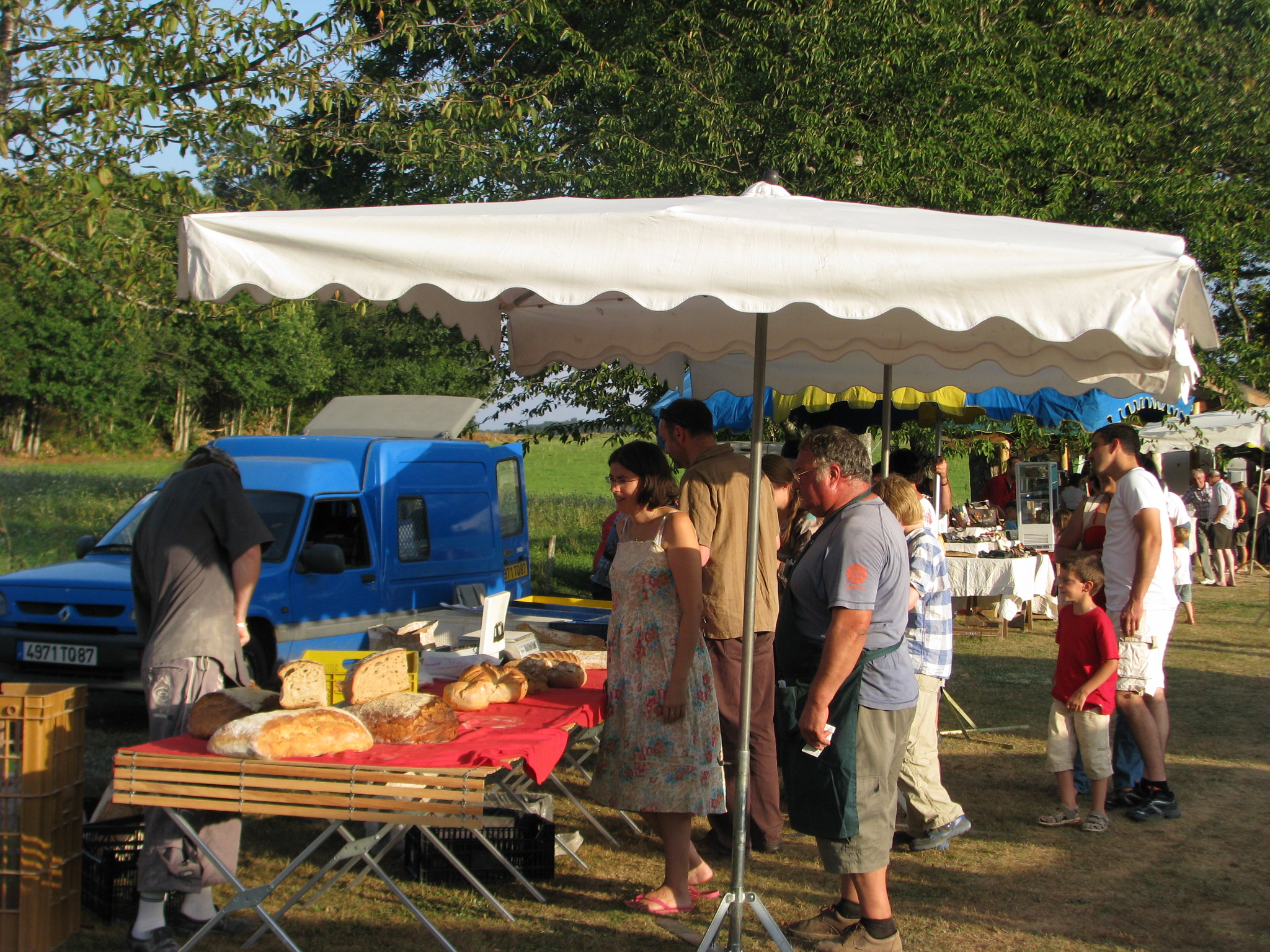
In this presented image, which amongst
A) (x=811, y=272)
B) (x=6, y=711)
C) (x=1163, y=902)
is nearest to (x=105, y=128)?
(x=6, y=711)

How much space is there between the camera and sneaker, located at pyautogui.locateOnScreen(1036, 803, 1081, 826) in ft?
17.2

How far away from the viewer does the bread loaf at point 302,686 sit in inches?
135

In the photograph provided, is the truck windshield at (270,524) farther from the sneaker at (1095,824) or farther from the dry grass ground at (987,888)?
the sneaker at (1095,824)

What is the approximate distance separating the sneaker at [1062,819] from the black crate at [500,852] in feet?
8.67

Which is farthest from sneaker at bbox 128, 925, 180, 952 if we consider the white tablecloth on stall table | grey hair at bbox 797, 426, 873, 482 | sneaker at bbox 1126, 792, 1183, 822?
the white tablecloth on stall table

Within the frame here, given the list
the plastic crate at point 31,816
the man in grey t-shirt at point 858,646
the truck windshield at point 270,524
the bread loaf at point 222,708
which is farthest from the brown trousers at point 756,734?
the truck windshield at point 270,524

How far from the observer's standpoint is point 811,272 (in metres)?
2.88

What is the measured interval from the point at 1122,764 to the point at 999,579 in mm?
4595

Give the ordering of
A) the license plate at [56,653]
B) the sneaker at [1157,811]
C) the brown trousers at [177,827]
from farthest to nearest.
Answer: the license plate at [56,653] → the sneaker at [1157,811] → the brown trousers at [177,827]

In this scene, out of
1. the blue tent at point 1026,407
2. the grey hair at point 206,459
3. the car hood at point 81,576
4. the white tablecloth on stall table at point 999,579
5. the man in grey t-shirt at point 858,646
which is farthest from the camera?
the white tablecloth on stall table at point 999,579

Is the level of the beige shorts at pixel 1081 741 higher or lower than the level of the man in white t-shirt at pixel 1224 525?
lower

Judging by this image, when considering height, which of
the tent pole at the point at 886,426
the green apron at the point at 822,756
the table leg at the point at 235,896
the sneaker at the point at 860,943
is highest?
the tent pole at the point at 886,426

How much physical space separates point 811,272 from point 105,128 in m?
5.18

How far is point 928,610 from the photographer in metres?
4.57
